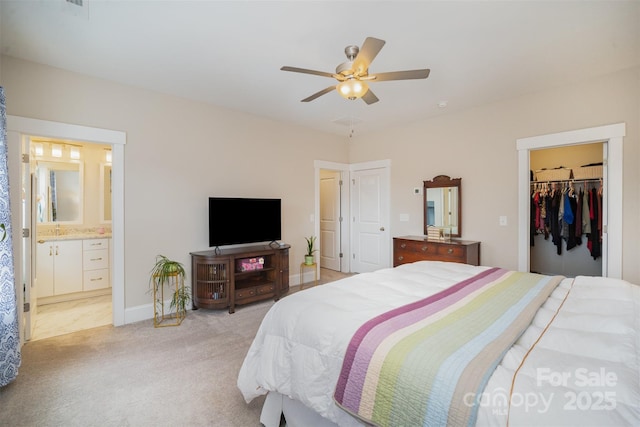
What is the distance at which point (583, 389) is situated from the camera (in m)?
0.89

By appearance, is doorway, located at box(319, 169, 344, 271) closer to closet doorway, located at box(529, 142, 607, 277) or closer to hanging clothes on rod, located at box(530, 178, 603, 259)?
closet doorway, located at box(529, 142, 607, 277)

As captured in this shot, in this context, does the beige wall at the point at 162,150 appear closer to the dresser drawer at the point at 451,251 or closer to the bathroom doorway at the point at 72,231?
the bathroom doorway at the point at 72,231

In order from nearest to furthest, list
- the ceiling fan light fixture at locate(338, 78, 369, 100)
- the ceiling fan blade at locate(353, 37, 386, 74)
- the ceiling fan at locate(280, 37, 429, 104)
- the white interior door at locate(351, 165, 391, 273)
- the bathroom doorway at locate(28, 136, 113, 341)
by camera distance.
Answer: the ceiling fan blade at locate(353, 37, 386, 74) < the ceiling fan at locate(280, 37, 429, 104) < the ceiling fan light fixture at locate(338, 78, 369, 100) < the bathroom doorway at locate(28, 136, 113, 341) < the white interior door at locate(351, 165, 391, 273)

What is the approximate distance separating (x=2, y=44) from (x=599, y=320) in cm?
453

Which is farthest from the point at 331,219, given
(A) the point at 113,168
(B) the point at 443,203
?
(A) the point at 113,168

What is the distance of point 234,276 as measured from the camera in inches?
145

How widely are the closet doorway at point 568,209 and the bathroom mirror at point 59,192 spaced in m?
6.87

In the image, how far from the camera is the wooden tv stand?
11.7 feet

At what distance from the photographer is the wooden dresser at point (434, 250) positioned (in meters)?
3.75

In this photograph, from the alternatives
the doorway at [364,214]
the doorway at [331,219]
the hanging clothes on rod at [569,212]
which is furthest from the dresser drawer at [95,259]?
the hanging clothes on rod at [569,212]

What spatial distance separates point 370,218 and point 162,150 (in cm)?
347

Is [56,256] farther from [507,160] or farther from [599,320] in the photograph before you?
[507,160]

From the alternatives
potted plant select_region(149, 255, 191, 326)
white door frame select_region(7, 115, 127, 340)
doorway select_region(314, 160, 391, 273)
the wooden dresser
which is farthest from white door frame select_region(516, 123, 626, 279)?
white door frame select_region(7, 115, 127, 340)

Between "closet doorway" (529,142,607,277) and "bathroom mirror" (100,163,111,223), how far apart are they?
6.55 metres
